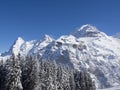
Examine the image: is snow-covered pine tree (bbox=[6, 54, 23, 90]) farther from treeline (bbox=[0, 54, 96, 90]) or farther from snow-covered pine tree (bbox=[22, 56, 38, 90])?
snow-covered pine tree (bbox=[22, 56, 38, 90])

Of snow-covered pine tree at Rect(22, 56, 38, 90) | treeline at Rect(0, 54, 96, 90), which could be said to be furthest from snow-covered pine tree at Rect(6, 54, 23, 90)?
snow-covered pine tree at Rect(22, 56, 38, 90)

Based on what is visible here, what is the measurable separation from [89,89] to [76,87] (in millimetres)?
6082

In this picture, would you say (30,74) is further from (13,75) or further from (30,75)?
(13,75)

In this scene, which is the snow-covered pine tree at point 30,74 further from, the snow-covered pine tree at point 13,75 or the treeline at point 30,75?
the snow-covered pine tree at point 13,75

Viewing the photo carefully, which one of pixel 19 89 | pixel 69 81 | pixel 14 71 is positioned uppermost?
pixel 69 81

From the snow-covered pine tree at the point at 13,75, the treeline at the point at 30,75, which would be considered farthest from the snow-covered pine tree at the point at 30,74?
the snow-covered pine tree at the point at 13,75

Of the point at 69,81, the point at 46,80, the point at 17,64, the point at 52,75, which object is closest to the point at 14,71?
the point at 17,64

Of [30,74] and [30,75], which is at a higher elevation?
[30,74]

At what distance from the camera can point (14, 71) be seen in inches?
2820

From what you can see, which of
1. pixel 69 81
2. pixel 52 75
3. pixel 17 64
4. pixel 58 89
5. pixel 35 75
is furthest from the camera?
pixel 69 81

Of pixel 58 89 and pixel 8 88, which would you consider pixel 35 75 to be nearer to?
pixel 8 88

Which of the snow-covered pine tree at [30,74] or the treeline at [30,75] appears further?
the snow-covered pine tree at [30,74]

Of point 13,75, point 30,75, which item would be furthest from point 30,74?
point 13,75

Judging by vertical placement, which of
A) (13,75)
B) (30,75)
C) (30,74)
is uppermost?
(30,74)
